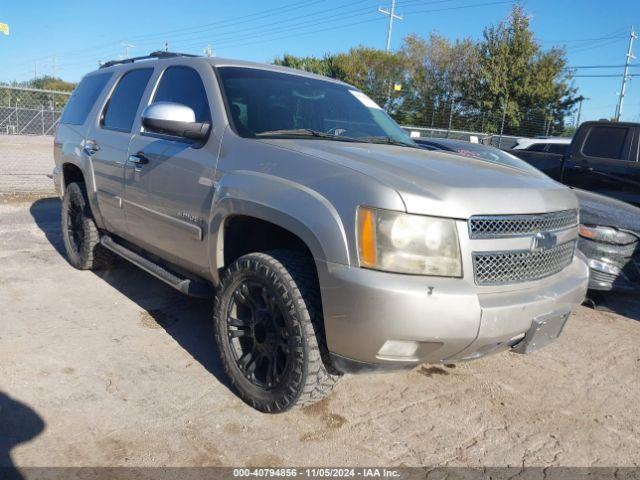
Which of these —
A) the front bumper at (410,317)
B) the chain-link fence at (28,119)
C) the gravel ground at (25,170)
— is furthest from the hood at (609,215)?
the chain-link fence at (28,119)

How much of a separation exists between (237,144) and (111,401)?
5.08 ft

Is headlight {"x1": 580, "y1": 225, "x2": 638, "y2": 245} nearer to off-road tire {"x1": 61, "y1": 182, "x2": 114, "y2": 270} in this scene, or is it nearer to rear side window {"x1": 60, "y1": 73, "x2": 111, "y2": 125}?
off-road tire {"x1": 61, "y1": 182, "x2": 114, "y2": 270}

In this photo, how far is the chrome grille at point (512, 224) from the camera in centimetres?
246

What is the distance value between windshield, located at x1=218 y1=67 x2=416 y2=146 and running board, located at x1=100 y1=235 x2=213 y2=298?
3.32ft

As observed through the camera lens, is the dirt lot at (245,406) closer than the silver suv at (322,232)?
No

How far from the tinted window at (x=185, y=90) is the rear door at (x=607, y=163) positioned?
5.68 meters

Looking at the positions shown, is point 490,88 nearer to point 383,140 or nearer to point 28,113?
point 28,113

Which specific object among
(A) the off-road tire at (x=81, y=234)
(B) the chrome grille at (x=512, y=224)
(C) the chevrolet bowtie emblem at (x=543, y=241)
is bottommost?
(A) the off-road tire at (x=81, y=234)

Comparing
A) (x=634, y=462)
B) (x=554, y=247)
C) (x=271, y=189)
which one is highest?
(x=271, y=189)

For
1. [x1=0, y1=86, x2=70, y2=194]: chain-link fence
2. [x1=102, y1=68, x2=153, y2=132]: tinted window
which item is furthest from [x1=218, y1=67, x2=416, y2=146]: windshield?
[x1=0, y1=86, x2=70, y2=194]: chain-link fence

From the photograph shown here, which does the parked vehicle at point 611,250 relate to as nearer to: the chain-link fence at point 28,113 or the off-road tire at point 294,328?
the off-road tire at point 294,328

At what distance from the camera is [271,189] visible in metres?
2.73

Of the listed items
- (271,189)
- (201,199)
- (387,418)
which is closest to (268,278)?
(271,189)

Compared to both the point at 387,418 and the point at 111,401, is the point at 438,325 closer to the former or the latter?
the point at 387,418
